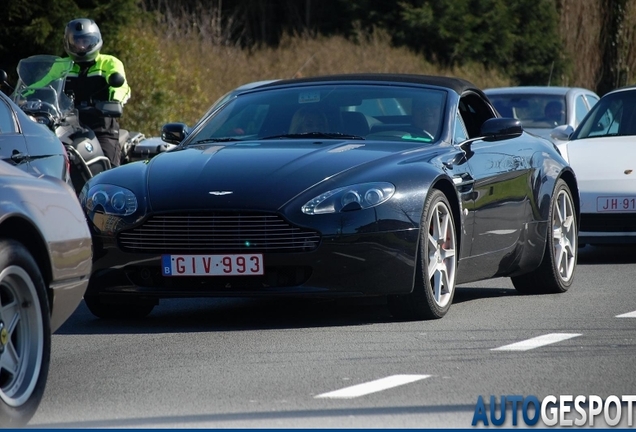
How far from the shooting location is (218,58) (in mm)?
32156

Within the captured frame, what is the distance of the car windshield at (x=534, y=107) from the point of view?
18.4 m

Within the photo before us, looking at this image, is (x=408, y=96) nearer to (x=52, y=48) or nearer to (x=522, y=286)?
(x=522, y=286)

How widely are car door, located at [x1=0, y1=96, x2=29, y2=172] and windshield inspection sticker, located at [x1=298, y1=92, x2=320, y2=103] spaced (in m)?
1.89

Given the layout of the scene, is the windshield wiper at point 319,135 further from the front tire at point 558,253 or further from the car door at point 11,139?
the front tire at point 558,253

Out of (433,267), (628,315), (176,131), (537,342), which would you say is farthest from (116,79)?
(537,342)

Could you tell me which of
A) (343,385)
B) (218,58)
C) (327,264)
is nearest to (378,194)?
(327,264)

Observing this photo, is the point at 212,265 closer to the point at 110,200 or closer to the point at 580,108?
the point at 110,200

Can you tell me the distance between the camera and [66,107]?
1335 cm

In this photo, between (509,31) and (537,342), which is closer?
(537,342)

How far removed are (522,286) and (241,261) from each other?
306 cm

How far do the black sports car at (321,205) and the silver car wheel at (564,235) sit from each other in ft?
1.97

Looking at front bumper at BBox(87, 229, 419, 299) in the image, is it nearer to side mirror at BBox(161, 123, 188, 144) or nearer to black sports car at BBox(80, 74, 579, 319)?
black sports car at BBox(80, 74, 579, 319)

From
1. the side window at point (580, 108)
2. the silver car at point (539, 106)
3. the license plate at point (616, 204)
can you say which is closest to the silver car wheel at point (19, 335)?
the license plate at point (616, 204)

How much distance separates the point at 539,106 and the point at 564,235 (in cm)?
797
